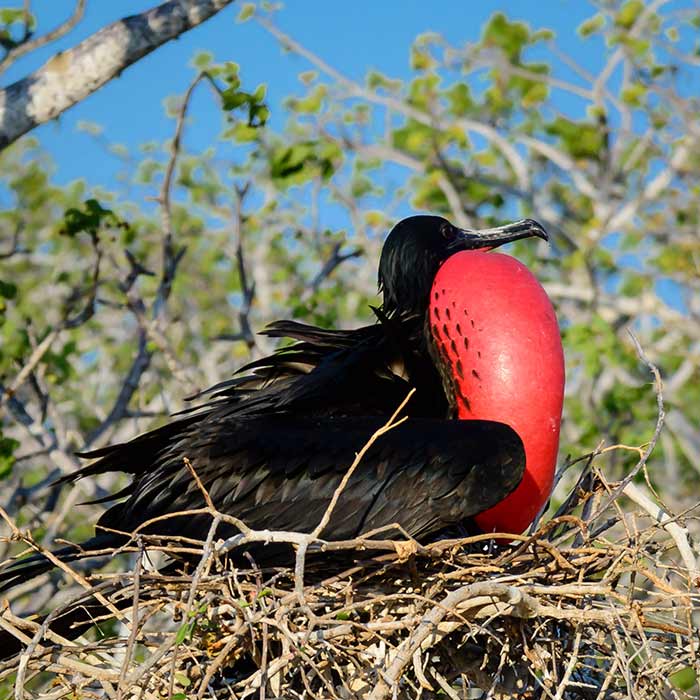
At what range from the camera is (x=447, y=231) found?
4.06 metres

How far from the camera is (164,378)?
7.66m

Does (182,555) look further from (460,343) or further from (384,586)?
(460,343)

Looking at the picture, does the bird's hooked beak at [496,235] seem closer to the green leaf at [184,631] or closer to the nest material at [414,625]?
the nest material at [414,625]

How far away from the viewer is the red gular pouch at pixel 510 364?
341 centimetres

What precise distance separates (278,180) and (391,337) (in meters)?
2.15

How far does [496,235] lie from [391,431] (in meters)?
0.95

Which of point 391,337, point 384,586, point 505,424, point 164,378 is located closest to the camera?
→ point 384,586

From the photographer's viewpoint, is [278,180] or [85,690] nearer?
[85,690]

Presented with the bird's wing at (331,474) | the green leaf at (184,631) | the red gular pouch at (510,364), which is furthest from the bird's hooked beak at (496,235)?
the green leaf at (184,631)

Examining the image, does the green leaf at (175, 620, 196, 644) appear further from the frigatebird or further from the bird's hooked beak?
the bird's hooked beak

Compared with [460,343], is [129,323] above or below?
below

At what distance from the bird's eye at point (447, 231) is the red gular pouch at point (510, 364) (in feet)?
1.39

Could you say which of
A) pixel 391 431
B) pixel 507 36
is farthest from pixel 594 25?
pixel 391 431

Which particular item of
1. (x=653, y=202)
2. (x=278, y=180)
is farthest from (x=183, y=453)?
(x=653, y=202)
